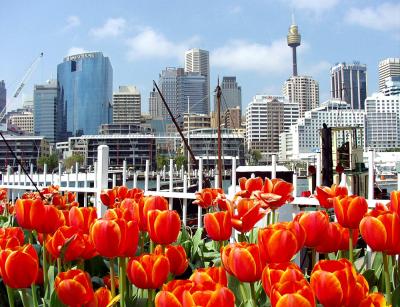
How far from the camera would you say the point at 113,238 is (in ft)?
4.03

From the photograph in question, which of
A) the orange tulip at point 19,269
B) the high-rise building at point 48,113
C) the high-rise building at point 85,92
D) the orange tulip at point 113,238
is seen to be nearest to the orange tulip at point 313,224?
the orange tulip at point 113,238

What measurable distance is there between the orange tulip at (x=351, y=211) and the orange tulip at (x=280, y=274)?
1.80 ft

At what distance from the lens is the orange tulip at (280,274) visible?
2.96 ft

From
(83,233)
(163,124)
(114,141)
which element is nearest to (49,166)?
(114,141)

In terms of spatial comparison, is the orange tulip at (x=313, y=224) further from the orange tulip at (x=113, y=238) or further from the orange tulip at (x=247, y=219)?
the orange tulip at (x=113, y=238)

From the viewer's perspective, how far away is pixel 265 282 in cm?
97

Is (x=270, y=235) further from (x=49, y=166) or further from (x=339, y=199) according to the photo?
(x=49, y=166)

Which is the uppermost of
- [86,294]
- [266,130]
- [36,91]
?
[36,91]

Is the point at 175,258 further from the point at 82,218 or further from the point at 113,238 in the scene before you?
the point at 82,218

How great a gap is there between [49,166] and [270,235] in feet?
345

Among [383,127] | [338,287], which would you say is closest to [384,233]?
[338,287]

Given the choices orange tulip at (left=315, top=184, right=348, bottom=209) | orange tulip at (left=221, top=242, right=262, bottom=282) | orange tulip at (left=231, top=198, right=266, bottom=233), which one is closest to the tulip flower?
orange tulip at (left=315, top=184, right=348, bottom=209)

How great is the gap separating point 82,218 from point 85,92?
629 ft

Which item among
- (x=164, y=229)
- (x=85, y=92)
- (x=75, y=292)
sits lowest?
(x=75, y=292)
